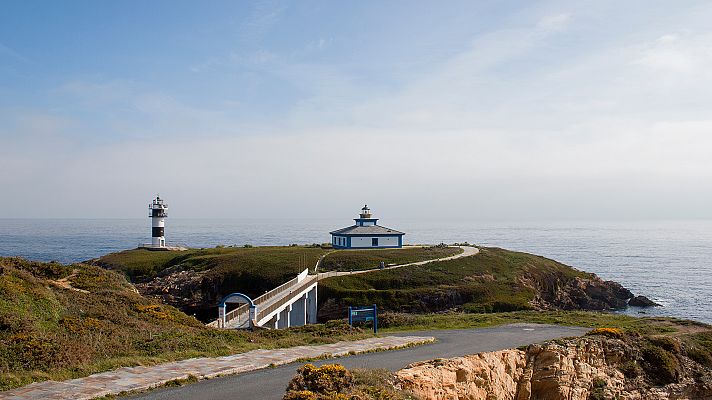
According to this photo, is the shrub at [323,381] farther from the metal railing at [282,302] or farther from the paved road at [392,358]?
the metal railing at [282,302]

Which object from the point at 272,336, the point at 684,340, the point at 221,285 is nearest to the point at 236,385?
the point at 272,336

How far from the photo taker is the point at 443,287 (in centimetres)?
5175

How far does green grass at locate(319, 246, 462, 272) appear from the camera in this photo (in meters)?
59.5

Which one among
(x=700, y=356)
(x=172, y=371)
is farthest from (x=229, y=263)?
(x=700, y=356)

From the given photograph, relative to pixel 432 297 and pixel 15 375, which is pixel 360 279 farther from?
pixel 15 375

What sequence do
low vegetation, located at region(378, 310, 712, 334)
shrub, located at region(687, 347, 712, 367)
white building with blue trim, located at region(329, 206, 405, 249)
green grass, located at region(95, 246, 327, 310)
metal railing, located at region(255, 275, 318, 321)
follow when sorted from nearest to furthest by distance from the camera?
shrub, located at region(687, 347, 712, 367) → low vegetation, located at region(378, 310, 712, 334) → metal railing, located at region(255, 275, 318, 321) → green grass, located at region(95, 246, 327, 310) → white building with blue trim, located at region(329, 206, 405, 249)

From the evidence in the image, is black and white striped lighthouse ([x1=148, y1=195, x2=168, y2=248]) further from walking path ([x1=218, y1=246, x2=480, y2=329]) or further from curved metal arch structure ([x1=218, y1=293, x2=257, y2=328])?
curved metal arch structure ([x1=218, y1=293, x2=257, y2=328])

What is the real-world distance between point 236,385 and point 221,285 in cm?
4245

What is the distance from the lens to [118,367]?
14.8 metres

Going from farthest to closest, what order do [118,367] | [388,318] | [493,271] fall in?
[493,271], [388,318], [118,367]

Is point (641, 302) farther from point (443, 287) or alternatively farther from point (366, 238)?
point (366, 238)

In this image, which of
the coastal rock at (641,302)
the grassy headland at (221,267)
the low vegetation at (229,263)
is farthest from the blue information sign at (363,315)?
the coastal rock at (641,302)

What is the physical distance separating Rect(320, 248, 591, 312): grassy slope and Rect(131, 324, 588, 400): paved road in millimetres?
22761

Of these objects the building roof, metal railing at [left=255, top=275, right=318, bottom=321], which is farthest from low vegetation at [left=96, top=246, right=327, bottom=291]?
metal railing at [left=255, top=275, right=318, bottom=321]
